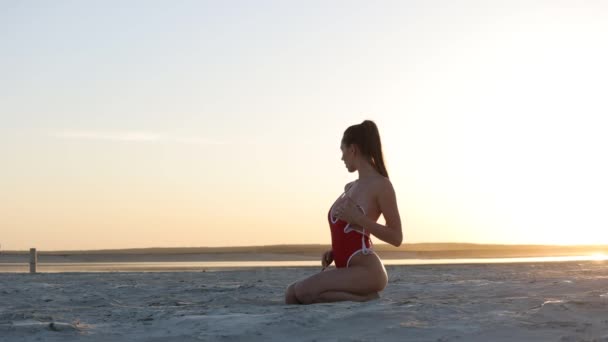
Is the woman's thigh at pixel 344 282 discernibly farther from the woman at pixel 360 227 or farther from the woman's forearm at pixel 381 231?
the woman's forearm at pixel 381 231

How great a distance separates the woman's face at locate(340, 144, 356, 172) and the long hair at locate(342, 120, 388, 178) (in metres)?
0.04

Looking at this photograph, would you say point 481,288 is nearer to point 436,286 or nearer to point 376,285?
point 436,286

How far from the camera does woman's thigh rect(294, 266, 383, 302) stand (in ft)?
23.3

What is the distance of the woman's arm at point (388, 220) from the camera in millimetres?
6855

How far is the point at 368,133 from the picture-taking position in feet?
23.1

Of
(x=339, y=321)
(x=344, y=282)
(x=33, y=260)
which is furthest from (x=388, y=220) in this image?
(x=33, y=260)

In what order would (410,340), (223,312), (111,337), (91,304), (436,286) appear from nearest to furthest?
1. (410,340)
2. (111,337)
3. (223,312)
4. (91,304)
5. (436,286)

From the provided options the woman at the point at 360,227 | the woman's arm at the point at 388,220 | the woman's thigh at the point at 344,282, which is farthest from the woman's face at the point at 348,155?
the woman's thigh at the point at 344,282

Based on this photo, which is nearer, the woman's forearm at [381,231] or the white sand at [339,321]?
the white sand at [339,321]

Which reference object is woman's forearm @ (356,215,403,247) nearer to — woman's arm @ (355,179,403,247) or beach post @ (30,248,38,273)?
woman's arm @ (355,179,403,247)

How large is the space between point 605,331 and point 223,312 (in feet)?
9.89

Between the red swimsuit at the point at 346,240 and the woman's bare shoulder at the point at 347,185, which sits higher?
the woman's bare shoulder at the point at 347,185

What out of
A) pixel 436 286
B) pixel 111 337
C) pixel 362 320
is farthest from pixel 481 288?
pixel 111 337

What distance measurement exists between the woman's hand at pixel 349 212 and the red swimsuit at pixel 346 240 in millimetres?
156
